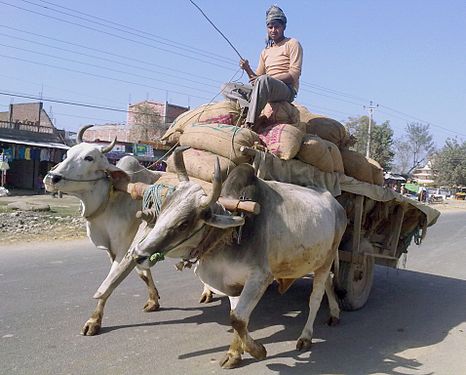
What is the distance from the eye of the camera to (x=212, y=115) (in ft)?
17.5

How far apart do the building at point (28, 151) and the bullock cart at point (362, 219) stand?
18.3 meters

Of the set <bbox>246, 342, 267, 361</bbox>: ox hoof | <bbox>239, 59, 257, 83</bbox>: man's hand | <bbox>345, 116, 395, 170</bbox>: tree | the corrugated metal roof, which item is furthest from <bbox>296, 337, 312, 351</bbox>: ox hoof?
<bbox>345, 116, 395, 170</bbox>: tree

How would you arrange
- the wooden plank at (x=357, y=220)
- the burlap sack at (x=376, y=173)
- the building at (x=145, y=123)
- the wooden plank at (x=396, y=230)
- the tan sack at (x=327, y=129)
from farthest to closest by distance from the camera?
the building at (x=145, y=123)
the wooden plank at (x=396, y=230)
the burlap sack at (x=376, y=173)
the wooden plank at (x=357, y=220)
the tan sack at (x=327, y=129)

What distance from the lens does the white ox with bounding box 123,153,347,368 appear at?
143 inches

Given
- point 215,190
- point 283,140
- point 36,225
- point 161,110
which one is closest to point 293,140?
point 283,140

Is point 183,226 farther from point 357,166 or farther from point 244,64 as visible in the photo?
point 357,166

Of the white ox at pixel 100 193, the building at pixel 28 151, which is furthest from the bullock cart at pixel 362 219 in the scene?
the building at pixel 28 151

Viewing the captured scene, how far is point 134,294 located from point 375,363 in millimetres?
3058

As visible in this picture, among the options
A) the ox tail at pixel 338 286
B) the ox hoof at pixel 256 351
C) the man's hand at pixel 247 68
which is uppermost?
the man's hand at pixel 247 68

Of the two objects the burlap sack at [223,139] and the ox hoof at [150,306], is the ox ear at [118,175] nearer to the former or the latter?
the burlap sack at [223,139]

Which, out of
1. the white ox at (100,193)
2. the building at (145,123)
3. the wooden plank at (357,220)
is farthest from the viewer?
the building at (145,123)

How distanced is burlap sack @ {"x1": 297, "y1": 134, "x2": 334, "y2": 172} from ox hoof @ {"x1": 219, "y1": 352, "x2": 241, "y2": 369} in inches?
83.5

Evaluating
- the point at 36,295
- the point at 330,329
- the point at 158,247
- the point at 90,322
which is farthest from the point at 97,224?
the point at 330,329

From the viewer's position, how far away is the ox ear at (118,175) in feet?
16.7
